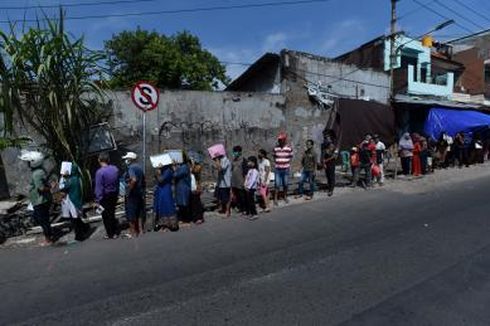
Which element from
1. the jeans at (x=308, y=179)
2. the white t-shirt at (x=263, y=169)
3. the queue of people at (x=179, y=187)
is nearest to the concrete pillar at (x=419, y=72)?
the queue of people at (x=179, y=187)

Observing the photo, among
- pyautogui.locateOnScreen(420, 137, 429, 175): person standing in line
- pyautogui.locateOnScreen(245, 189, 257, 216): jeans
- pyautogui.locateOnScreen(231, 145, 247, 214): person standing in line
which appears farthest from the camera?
pyautogui.locateOnScreen(420, 137, 429, 175): person standing in line

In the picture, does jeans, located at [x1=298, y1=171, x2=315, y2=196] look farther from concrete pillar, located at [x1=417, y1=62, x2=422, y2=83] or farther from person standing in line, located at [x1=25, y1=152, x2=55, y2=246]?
concrete pillar, located at [x1=417, y1=62, x2=422, y2=83]

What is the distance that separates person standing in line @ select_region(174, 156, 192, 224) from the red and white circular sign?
4.47 ft

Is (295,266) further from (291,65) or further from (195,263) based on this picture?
(291,65)

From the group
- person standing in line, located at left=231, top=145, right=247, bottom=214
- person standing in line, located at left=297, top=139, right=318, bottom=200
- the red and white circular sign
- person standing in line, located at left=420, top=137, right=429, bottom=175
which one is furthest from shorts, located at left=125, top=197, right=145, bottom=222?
person standing in line, located at left=420, top=137, right=429, bottom=175

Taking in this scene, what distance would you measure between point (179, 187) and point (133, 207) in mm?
1122

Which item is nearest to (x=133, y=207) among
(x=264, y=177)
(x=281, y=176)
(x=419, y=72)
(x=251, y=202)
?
(x=251, y=202)

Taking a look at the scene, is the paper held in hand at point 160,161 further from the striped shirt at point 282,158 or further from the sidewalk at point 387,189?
the striped shirt at point 282,158

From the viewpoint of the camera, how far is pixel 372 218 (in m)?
9.48

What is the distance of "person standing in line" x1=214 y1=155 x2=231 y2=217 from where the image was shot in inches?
409

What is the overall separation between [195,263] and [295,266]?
4.58ft

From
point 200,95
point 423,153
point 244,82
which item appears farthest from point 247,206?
point 244,82

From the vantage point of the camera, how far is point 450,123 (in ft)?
65.7

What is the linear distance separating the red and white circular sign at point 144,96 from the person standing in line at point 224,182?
6.19 ft
